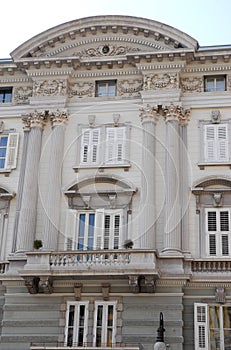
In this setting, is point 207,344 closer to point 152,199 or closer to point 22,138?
point 152,199

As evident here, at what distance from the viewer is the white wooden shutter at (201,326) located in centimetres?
2361

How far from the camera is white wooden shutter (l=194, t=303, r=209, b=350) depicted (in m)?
23.6

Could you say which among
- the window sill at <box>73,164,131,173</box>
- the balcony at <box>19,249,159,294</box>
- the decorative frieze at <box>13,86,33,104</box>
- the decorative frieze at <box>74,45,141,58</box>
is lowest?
the balcony at <box>19,249,159,294</box>

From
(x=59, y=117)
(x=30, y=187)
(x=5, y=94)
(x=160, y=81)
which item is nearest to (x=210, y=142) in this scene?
(x=160, y=81)

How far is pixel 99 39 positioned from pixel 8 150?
722cm

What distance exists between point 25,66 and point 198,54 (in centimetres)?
849

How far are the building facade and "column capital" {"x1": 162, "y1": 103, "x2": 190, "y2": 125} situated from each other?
0.07 metres

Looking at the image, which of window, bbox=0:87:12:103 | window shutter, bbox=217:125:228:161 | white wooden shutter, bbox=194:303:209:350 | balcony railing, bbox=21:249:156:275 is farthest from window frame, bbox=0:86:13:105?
white wooden shutter, bbox=194:303:209:350

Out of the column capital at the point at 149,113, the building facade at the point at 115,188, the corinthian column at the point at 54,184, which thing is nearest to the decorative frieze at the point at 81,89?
the building facade at the point at 115,188

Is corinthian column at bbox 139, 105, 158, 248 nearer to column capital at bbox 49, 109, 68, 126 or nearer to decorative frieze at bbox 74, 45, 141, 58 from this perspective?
decorative frieze at bbox 74, 45, 141, 58

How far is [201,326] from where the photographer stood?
942 inches

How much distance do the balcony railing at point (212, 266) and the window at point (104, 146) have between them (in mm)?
5905

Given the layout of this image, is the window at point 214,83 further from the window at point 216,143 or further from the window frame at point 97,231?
the window frame at point 97,231

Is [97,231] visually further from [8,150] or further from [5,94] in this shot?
[5,94]
